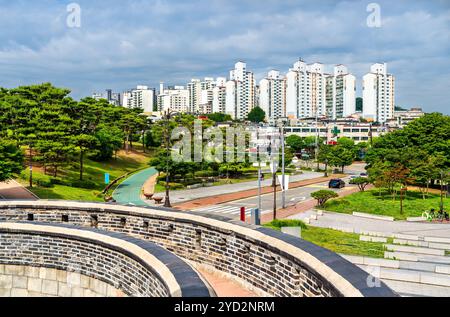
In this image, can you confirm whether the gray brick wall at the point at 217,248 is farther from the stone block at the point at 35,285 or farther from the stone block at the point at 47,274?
the stone block at the point at 35,285

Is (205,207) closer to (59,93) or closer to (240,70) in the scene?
(59,93)

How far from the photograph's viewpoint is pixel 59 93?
42281mm

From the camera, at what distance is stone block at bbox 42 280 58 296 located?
9.80 metres

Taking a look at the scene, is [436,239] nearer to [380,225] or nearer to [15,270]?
[380,225]

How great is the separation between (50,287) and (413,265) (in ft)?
42.1

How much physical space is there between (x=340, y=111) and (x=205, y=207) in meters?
127

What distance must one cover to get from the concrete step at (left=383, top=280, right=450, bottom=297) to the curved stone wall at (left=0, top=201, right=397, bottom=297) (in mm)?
6834

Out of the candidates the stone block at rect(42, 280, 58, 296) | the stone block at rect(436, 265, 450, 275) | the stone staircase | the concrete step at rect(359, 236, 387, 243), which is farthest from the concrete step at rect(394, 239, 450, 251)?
the stone block at rect(42, 280, 58, 296)

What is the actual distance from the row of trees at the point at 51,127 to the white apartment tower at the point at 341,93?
107089 mm

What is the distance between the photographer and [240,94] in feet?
489

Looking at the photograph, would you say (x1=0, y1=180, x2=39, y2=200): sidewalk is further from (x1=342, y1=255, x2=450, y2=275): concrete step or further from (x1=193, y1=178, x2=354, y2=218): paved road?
(x1=342, y1=255, x2=450, y2=275): concrete step

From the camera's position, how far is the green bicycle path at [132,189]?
31866 millimetres

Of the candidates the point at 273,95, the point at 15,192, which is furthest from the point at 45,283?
the point at 273,95
